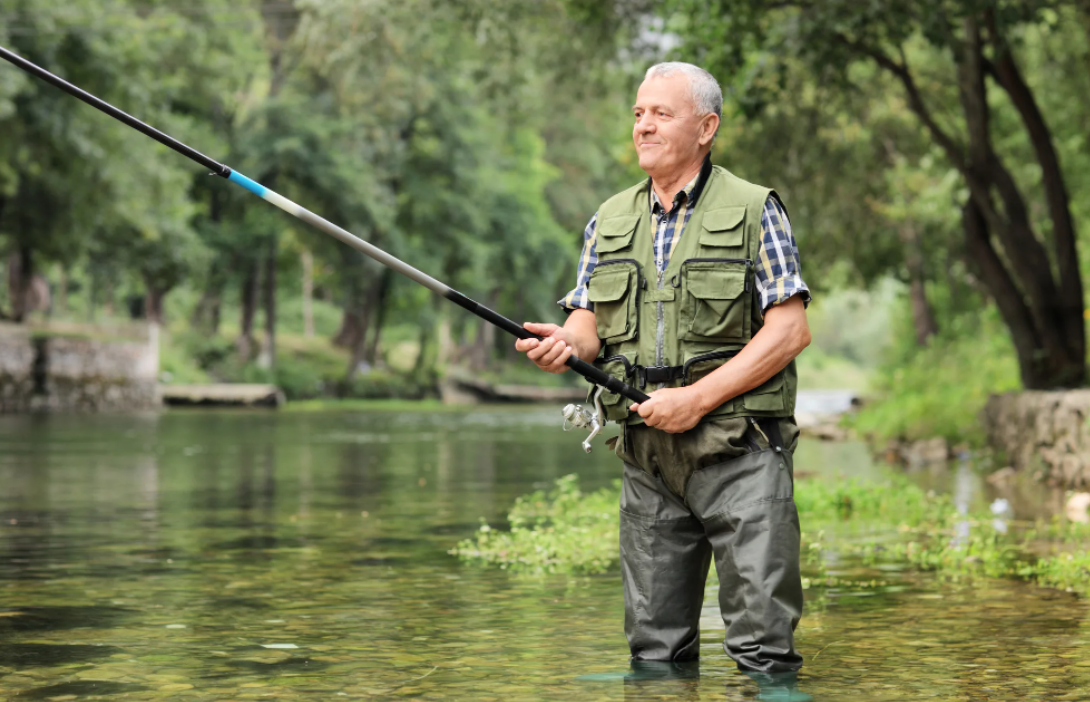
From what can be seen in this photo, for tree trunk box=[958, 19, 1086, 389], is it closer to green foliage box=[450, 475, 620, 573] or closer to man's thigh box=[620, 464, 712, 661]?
green foliage box=[450, 475, 620, 573]

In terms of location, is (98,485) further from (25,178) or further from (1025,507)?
(25,178)

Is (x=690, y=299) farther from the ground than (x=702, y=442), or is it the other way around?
(x=690, y=299)

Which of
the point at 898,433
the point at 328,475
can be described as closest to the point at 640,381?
the point at 328,475

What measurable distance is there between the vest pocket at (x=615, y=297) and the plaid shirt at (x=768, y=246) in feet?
0.32

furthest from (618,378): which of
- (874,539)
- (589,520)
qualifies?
(589,520)

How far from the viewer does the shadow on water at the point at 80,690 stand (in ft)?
17.9

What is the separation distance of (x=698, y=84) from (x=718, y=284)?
0.68 meters

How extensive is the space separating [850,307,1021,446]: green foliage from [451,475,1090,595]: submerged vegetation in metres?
8.28

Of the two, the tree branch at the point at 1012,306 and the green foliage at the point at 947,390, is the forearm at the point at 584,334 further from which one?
the green foliage at the point at 947,390

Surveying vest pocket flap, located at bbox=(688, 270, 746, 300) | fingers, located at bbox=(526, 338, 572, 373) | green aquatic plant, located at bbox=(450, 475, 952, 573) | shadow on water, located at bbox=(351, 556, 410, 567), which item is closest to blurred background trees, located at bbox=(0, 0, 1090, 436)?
green aquatic plant, located at bbox=(450, 475, 952, 573)

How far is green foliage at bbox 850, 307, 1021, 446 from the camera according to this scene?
922 inches

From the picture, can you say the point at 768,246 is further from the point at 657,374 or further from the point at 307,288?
the point at 307,288

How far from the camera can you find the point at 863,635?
22.4 feet

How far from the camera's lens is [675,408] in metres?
5.24
